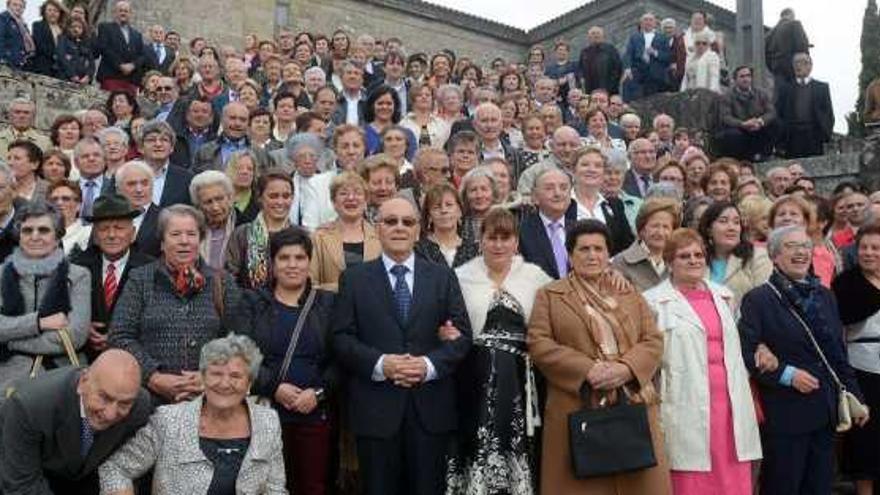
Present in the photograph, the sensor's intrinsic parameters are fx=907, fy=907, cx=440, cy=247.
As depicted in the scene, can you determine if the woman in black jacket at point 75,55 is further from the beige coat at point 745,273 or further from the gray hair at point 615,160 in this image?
the beige coat at point 745,273

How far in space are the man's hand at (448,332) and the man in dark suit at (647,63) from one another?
472 inches

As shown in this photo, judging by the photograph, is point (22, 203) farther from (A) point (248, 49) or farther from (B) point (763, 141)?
(B) point (763, 141)

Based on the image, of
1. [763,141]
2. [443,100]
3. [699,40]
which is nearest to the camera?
[443,100]

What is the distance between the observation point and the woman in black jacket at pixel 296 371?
504 centimetres

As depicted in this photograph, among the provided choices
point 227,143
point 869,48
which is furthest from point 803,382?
point 869,48

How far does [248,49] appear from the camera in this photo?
47.4 feet

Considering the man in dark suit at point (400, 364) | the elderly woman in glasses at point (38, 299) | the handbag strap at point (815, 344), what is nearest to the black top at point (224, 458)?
the man in dark suit at point (400, 364)

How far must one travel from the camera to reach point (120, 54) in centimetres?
1340

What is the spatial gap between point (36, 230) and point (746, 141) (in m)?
10.7

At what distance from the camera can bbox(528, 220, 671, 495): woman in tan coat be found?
491cm

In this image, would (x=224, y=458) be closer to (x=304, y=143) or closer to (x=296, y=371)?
(x=296, y=371)

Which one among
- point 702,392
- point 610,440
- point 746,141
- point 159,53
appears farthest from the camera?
point 159,53

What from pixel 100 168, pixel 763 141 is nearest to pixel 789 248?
pixel 100 168

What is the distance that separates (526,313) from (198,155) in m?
4.23
